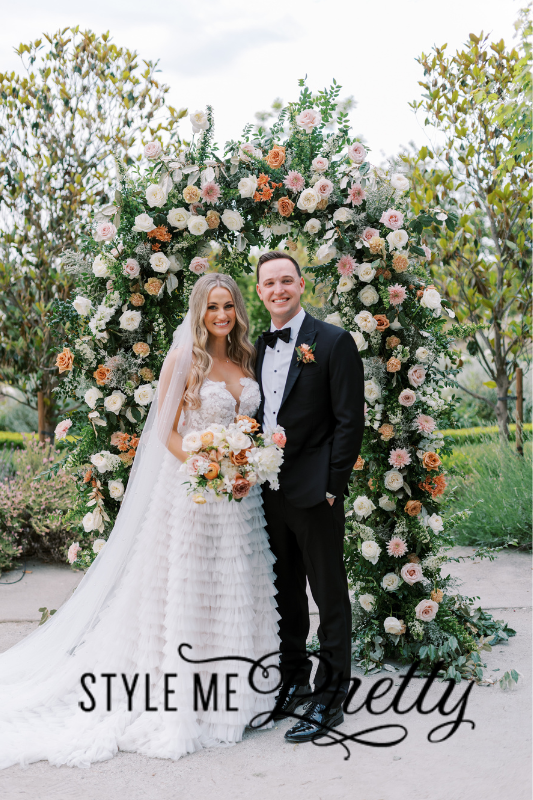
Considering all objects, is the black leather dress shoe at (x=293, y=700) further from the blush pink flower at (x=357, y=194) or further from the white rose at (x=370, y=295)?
the blush pink flower at (x=357, y=194)

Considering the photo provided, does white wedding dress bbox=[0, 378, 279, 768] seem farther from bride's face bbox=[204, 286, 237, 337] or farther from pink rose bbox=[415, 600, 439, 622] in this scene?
pink rose bbox=[415, 600, 439, 622]

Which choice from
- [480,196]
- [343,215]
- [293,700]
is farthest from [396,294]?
[480,196]

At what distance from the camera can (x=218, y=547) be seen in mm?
3459

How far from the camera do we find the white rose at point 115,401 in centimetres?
413

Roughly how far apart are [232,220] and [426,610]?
2632 millimetres

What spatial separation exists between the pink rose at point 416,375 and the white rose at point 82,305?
201 centimetres

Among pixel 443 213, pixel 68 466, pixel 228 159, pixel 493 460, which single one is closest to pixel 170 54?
pixel 228 159

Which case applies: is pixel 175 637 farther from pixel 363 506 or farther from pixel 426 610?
pixel 426 610

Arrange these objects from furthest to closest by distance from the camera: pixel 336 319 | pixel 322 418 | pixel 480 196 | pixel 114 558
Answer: pixel 480 196 → pixel 336 319 → pixel 114 558 → pixel 322 418

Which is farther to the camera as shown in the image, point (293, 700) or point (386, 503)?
point (386, 503)

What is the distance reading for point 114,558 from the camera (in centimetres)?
376

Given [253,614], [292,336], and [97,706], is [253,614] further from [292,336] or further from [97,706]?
[292,336]

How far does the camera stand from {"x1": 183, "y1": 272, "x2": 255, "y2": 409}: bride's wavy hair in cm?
358

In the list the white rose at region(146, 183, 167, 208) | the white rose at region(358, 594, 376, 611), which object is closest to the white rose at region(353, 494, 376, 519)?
the white rose at region(358, 594, 376, 611)
